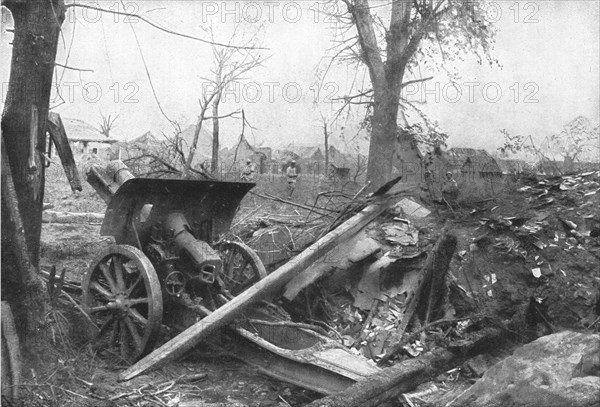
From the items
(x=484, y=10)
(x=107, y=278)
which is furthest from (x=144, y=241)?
(x=484, y=10)

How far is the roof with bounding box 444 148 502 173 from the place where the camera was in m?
7.57

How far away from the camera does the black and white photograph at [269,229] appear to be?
423 cm

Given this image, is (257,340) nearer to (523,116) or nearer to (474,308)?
(474,308)

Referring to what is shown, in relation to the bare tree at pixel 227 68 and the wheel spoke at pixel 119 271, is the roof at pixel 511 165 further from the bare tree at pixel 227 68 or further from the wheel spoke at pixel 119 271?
the wheel spoke at pixel 119 271

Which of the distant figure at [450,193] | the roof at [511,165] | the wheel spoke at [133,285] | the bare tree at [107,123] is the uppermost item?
the bare tree at [107,123]

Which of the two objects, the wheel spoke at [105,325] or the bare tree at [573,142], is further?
the bare tree at [573,142]

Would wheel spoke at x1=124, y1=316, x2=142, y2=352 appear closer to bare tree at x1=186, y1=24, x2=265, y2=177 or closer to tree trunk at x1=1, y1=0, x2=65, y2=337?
tree trunk at x1=1, y1=0, x2=65, y2=337

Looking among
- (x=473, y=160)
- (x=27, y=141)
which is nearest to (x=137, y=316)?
(x=27, y=141)

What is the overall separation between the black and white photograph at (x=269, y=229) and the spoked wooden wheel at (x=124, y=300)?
3 centimetres

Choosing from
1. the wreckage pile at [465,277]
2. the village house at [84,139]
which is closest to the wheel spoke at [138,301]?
the village house at [84,139]

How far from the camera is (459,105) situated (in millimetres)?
6988

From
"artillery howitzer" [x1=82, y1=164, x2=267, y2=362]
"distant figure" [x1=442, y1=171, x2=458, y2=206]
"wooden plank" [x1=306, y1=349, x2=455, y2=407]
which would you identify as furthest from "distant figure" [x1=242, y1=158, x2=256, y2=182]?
"wooden plank" [x1=306, y1=349, x2=455, y2=407]

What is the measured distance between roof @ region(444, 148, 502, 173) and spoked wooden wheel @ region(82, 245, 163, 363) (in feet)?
14.6

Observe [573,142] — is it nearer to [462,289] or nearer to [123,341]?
[462,289]
